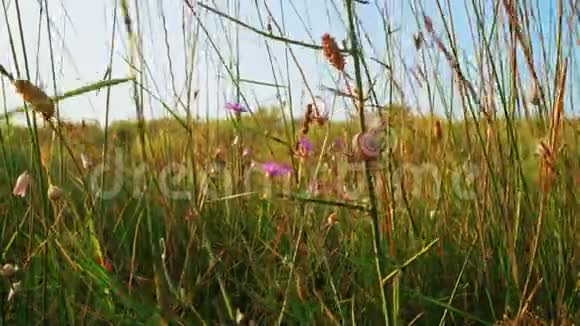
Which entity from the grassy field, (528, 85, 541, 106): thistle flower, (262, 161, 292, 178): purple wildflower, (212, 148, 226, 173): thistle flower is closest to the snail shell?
the grassy field

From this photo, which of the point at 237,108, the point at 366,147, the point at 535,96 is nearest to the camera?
the point at 366,147

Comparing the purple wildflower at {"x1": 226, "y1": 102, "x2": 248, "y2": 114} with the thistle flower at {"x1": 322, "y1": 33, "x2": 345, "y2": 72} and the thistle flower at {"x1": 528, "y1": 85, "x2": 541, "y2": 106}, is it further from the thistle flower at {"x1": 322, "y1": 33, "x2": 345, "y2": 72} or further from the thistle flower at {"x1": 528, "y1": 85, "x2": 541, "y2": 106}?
the thistle flower at {"x1": 322, "y1": 33, "x2": 345, "y2": 72}

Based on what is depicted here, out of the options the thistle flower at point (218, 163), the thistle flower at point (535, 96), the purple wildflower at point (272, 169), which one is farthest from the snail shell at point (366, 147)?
the thistle flower at point (218, 163)

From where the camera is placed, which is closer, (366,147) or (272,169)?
(366,147)

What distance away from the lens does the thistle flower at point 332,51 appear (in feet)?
1.90

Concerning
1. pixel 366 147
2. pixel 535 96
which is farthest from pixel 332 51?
pixel 535 96

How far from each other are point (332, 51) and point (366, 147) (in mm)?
83

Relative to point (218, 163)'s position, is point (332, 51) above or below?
above

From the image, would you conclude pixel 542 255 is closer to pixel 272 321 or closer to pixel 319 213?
pixel 272 321

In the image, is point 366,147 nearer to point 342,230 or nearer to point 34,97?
point 34,97

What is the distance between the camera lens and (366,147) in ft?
1.81

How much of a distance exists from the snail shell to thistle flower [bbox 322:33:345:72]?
→ 0.07 meters

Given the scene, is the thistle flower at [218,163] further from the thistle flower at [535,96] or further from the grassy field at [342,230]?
the thistle flower at [535,96]

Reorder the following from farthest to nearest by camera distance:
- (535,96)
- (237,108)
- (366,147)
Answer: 1. (237,108)
2. (535,96)
3. (366,147)
